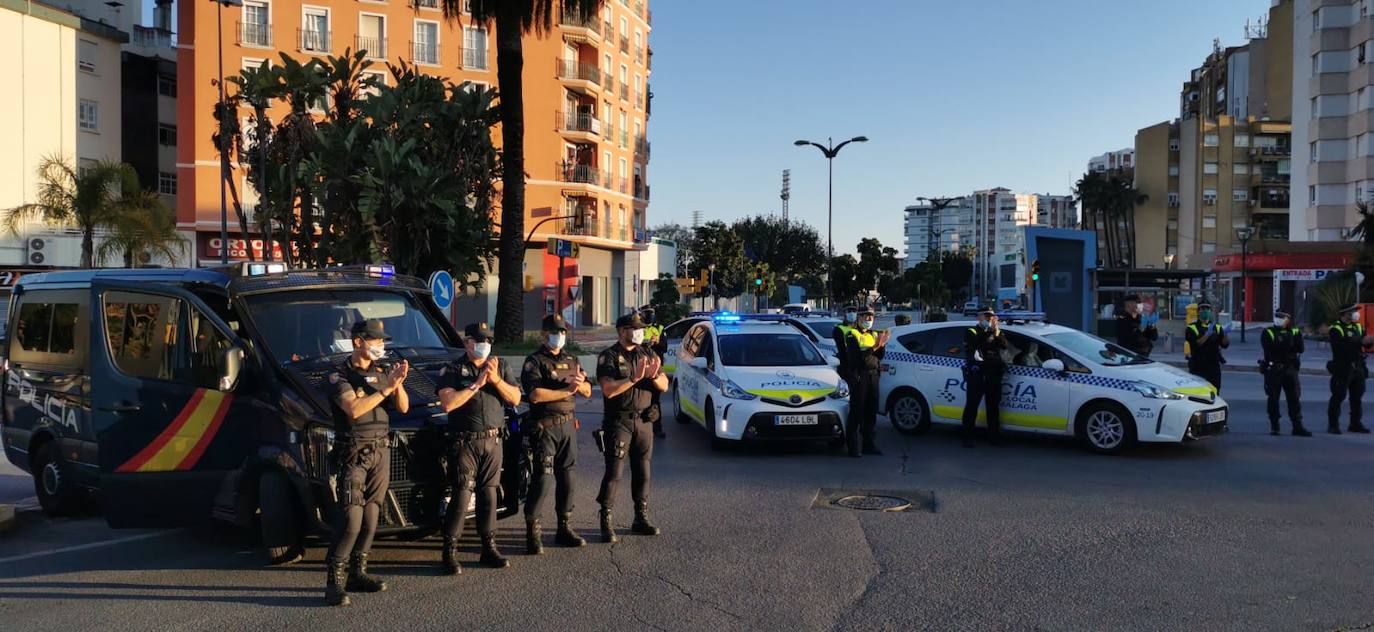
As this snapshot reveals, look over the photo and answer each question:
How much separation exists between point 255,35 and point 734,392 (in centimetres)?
4170

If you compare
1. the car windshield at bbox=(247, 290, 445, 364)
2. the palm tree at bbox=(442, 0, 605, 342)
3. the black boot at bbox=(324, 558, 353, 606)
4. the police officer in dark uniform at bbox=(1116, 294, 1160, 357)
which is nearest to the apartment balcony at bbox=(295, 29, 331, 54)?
the palm tree at bbox=(442, 0, 605, 342)

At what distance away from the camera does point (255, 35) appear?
152 ft

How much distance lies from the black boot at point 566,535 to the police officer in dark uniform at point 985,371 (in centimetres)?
623

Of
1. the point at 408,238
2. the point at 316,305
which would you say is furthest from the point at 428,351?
the point at 408,238

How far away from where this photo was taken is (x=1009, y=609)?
5.88 metres

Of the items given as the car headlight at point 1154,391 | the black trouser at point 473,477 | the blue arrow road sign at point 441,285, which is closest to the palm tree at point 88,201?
the blue arrow road sign at point 441,285

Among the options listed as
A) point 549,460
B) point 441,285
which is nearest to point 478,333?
point 549,460

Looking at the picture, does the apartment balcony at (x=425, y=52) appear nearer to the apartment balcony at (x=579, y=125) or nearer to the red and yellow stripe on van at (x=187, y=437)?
the apartment balcony at (x=579, y=125)

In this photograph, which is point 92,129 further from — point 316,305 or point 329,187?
point 316,305

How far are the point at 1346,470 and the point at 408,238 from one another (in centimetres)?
1903

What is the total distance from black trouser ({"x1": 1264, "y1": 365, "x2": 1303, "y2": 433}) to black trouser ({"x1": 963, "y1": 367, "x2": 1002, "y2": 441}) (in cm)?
372

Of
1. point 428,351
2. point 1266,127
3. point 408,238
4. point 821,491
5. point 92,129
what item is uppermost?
point 1266,127

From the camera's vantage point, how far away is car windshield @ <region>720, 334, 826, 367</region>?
40.5 ft

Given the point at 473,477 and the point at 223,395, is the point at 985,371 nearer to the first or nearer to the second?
the point at 473,477
